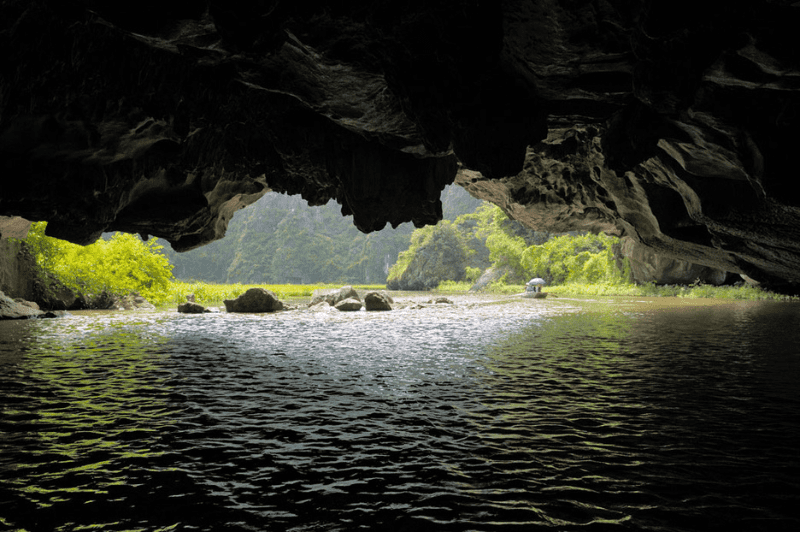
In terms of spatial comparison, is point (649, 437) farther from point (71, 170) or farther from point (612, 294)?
point (612, 294)

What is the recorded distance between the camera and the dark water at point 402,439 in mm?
4070

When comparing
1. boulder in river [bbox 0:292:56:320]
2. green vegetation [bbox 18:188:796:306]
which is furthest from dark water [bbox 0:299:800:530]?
green vegetation [bbox 18:188:796:306]

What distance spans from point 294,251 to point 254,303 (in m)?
92.1

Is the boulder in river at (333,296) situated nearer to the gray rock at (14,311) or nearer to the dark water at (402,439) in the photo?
the gray rock at (14,311)

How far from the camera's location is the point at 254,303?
1110 inches

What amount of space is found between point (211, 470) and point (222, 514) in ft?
3.34

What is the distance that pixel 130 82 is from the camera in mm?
9852

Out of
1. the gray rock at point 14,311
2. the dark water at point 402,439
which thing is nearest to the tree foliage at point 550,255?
the dark water at point 402,439

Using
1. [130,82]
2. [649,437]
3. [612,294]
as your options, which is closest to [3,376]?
[130,82]

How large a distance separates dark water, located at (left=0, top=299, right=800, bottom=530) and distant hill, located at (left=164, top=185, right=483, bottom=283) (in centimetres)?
10272

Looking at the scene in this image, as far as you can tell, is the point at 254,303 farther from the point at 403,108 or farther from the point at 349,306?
the point at 403,108

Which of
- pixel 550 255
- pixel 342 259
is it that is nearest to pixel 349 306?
pixel 550 255

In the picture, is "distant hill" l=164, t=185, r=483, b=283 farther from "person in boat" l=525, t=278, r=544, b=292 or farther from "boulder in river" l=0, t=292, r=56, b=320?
"boulder in river" l=0, t=292, r=56, b=320

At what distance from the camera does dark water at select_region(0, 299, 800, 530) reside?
407 centimetres
